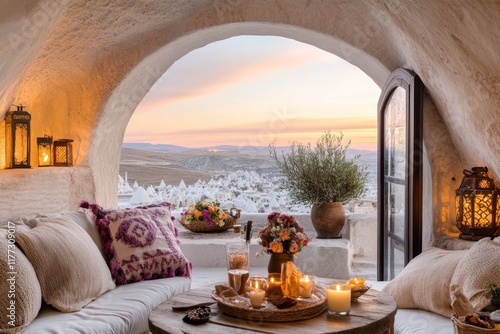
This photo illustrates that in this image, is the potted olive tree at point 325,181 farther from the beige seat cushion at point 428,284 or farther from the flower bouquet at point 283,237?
the flower bouquet at point 283,237

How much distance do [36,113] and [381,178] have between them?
2.35 metres

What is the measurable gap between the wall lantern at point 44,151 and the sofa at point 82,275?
54 cm

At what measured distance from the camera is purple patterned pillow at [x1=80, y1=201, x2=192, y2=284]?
289cm

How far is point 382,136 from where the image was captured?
3752mm

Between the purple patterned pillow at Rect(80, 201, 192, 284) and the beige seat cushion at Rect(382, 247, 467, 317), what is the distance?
119cm

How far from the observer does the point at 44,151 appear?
11.3 feet

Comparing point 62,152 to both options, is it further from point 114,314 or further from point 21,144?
point 114,314

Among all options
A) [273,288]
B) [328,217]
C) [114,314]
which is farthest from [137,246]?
Result: [328,217]

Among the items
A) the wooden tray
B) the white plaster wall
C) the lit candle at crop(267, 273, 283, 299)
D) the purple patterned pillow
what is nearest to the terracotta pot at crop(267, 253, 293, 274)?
the lit candle at crop(267, 273, 283, 299)

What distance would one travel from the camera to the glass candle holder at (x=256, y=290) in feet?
6.58

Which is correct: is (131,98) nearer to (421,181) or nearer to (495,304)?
(421,181)

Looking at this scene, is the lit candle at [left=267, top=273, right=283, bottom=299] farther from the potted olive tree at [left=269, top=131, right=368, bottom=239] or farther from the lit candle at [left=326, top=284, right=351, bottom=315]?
the potted olive tree at [left=269, top=131, right=368, bottom=239]

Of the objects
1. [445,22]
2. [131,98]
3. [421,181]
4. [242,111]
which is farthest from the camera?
[242,111]

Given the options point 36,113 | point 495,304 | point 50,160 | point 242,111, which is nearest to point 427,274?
point 495,304
